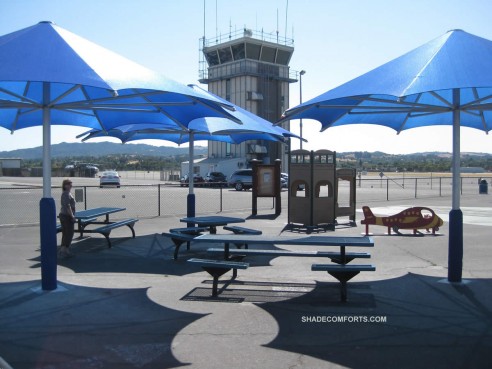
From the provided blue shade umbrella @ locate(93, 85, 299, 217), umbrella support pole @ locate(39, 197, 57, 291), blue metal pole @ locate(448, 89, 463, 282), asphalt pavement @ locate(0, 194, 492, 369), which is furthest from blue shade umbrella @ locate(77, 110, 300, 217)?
umbrella support pole @ locate(39, 197, 57, 291)

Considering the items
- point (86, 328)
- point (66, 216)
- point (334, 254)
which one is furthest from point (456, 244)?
point (66, 216)

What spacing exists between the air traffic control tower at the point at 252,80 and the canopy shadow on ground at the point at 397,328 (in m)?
45.8

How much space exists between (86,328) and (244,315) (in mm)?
1959

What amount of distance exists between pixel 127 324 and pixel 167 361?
1.32 metres

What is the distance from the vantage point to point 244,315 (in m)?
6.69

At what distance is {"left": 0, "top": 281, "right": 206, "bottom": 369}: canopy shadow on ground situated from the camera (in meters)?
5.21

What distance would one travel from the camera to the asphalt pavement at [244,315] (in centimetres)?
529

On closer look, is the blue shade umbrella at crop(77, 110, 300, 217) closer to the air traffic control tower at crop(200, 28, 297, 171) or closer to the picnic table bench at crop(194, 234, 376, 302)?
the picnic table bench at crop(194, 234, 376, 302)

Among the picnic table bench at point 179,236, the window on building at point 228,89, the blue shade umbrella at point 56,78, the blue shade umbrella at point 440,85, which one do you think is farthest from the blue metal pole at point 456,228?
the window on building at point 228,89

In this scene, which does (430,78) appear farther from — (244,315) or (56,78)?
(56,78)

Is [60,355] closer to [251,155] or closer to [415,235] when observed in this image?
[415,235]

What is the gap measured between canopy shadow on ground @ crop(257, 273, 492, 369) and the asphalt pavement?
1cm

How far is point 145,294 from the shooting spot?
7.73m

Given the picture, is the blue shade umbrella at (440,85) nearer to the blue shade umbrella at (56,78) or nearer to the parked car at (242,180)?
the blue shade umbrella at (56,78)
